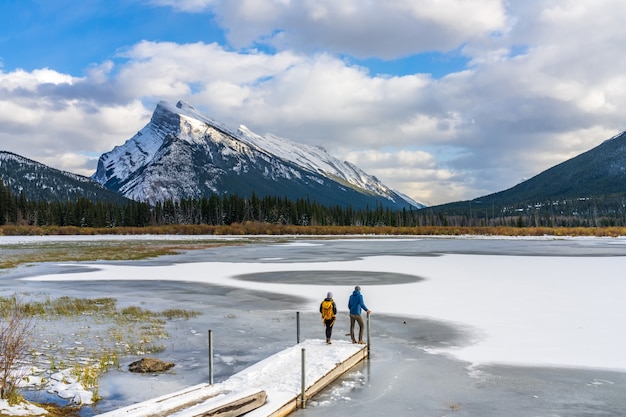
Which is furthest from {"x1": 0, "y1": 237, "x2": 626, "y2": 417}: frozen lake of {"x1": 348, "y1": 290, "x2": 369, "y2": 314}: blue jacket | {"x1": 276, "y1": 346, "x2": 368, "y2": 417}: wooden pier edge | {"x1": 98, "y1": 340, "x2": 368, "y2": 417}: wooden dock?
{"x1": 348, "y1": 290, "x2": 369, "y2": 314}: blue jacket

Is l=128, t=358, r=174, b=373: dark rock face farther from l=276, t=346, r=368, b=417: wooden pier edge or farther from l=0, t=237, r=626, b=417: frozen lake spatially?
l=276, t=346, r=368, b=417: wooden pier edge

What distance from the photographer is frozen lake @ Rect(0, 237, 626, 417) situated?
13195 millimetres

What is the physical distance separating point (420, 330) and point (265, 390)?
9579 mm

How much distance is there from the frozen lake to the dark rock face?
34 cm

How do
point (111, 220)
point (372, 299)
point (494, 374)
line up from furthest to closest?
1. point (111, 220)
2. point (372, 299)
3. point (494, 374)

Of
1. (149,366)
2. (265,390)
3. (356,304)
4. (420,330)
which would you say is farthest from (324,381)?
(420,330)

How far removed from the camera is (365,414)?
1209 centimetres

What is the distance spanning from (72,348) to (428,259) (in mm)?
41509

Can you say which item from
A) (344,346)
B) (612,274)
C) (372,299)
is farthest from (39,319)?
(612,274)

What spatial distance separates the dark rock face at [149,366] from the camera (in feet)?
50.2

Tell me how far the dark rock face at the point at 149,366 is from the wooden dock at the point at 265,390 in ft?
8.86

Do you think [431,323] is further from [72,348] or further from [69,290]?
[69,290]

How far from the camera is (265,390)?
1305 cm

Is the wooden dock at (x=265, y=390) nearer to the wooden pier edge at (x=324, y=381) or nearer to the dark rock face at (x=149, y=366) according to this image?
the wooden pier edge at (x=324, y=381)
